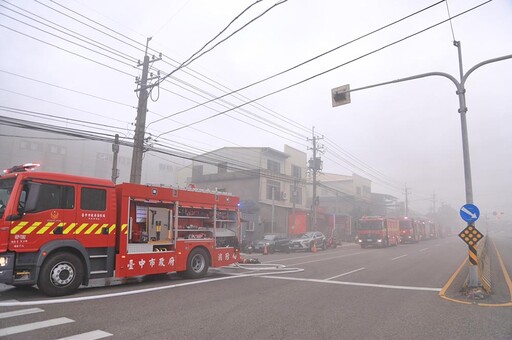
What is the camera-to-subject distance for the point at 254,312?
718 centimetres

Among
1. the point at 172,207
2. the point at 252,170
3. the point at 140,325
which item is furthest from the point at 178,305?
the point at 252,170

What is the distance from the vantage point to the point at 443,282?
11570mm

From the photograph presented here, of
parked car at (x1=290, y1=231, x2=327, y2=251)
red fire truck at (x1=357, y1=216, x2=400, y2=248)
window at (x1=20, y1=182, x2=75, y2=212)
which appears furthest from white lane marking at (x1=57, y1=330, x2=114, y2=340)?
red fire truck at (x1=357, y1=216, x2=400, y2=248)

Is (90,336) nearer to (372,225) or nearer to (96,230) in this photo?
(96,230)

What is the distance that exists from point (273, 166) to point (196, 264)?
3323 cm

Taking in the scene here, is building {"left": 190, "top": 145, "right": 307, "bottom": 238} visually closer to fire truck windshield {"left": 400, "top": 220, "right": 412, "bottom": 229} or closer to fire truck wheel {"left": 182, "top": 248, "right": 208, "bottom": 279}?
fire truck windshield {"left": 400, "top": 220, "right": 412, "bottom": 229}

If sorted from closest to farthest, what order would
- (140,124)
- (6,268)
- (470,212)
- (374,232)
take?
(6,268) < (470,212) < (140,124) < (374,232)

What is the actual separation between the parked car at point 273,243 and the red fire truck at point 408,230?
17046 millimetres

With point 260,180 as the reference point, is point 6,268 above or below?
below

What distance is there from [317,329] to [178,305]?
10.2ft

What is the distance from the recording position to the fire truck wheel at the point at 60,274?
8.28m

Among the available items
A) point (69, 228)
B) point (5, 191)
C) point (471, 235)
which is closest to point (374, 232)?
point (471, 235)

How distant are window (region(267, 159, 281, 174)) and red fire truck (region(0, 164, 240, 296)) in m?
31.2

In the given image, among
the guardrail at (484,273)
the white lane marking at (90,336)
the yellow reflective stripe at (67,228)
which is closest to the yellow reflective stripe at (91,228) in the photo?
the yellow reflective stripe at (67,228)
